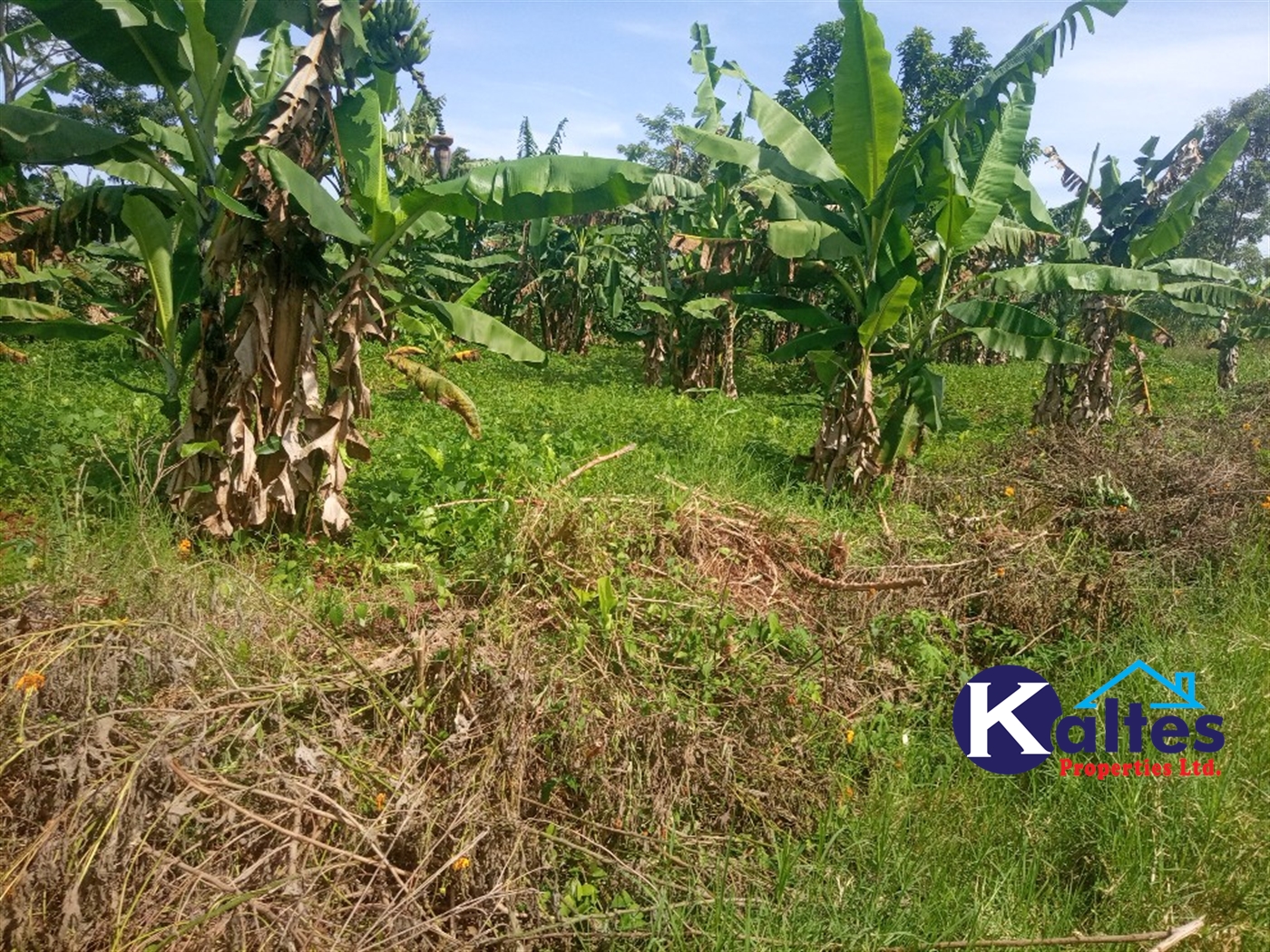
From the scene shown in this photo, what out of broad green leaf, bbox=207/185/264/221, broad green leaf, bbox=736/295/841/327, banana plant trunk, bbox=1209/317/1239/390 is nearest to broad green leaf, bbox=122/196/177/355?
broad green leaf, bbox=207/185/264/221

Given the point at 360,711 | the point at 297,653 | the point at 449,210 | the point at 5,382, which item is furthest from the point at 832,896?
the point at 5,382

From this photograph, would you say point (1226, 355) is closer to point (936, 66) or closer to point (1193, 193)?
point (1193, 193)

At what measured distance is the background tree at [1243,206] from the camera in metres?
25.7

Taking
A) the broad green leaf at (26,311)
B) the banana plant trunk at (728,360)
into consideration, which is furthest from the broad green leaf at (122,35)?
the banana plant trunk at (728,360)

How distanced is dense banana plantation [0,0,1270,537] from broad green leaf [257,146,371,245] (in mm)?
15

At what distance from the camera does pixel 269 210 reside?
451cm

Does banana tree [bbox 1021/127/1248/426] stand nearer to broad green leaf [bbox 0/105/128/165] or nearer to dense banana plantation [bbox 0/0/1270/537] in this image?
dense banana plantation [bbox 0/0/1270/537]

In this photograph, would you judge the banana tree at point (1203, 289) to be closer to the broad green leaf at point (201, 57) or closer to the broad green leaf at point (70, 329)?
the broad green leaf at point (201, 57)

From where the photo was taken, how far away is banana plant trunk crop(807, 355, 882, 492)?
6848mm

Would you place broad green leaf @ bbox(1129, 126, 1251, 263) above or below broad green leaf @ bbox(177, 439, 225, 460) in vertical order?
above

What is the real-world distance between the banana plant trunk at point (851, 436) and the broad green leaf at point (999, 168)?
1274mm

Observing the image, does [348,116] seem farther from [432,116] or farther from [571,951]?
[432,116]

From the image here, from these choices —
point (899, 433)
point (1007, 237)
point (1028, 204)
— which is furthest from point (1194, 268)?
point (899, 433)

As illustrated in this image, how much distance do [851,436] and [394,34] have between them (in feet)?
15.1
